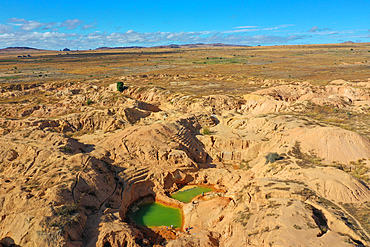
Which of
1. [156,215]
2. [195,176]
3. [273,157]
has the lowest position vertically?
[156,215]

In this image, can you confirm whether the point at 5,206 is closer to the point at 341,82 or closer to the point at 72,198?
the point at 72,198

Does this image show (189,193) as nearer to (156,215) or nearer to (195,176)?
(195,176)

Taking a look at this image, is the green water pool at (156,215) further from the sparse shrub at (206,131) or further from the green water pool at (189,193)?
the sparse shrub at (206,131)

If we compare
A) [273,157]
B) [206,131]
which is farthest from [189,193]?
[206,131]

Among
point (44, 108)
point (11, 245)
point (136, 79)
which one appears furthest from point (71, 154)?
point (136, 79)

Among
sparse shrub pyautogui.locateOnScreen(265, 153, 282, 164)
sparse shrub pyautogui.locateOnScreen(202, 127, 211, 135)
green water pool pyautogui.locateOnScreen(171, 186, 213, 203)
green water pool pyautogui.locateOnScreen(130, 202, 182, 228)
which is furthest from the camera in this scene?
sparse shrub pyautogui.locateOnScreen(202, 127, 211, 135)

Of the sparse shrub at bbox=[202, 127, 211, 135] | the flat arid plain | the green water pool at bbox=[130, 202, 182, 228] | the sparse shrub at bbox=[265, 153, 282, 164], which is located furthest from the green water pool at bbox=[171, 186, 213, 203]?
the sparse shrub at bbox=[202, 127, 211, 135]

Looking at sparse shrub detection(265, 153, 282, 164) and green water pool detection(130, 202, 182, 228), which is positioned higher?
sparse shrub detection(265, 153, 282, 164)

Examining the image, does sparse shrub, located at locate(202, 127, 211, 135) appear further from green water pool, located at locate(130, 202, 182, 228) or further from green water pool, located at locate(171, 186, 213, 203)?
green water pool, located at locate(130, 202, 182, 228)
